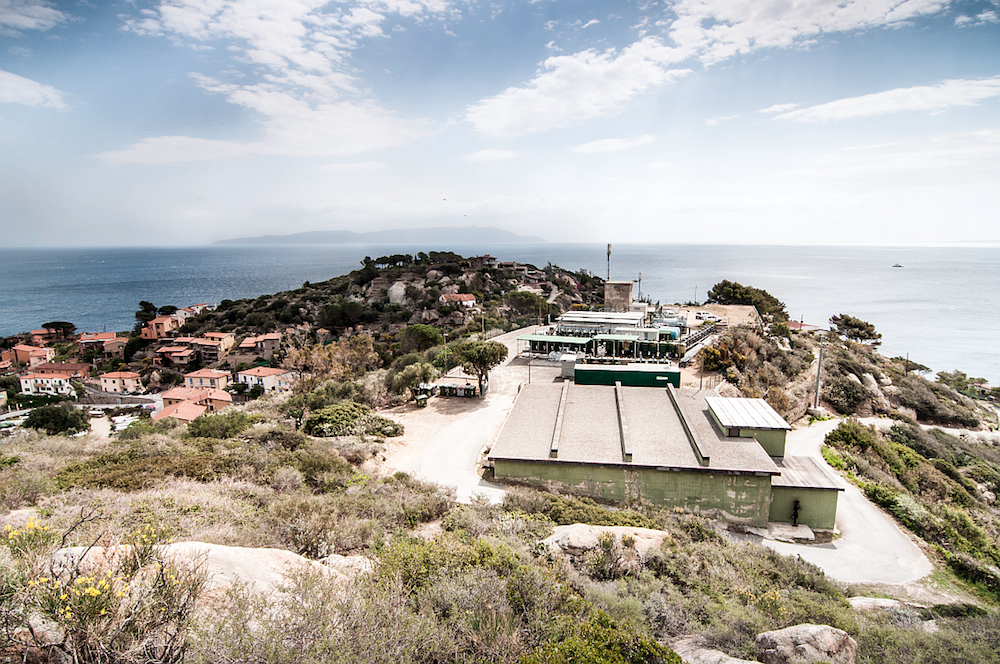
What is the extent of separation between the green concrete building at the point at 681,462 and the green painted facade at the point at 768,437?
28mm

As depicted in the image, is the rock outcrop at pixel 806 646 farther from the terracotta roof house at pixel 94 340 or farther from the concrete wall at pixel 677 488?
the terracotta roof house at pixel 94 340

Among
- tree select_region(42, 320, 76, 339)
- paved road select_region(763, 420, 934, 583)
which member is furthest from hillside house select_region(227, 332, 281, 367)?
paved road select_region(763, 420, 934, 583)

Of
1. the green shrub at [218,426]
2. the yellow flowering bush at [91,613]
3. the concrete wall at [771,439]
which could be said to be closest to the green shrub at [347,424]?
the green shrub at [218,426]

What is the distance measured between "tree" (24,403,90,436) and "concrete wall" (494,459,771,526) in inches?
1255

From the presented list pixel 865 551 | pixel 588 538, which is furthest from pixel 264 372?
pixel 865 551

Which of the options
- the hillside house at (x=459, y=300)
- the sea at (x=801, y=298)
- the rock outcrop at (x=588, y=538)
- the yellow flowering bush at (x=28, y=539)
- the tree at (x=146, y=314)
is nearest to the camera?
the yellow flowering bush at (x=28, y=539)

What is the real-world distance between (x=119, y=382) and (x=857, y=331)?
77.1 m

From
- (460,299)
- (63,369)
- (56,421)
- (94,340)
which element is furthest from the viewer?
(94,340)

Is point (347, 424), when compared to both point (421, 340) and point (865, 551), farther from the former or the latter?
point (421, 340)

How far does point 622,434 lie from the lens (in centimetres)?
1432

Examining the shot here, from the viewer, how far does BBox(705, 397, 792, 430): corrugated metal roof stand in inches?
557

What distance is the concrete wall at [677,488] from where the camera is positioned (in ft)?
40.5

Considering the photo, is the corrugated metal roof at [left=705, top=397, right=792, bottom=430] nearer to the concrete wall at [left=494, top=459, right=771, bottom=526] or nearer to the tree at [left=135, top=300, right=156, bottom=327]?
the concrete wall at [left=494, top=459, right=771, bottom=526]

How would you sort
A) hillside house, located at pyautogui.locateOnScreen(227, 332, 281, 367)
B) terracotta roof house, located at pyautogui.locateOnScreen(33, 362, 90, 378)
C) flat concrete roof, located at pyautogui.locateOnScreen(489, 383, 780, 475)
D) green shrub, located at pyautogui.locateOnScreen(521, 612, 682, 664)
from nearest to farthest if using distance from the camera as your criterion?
green shrub, located at pyautogui.locateOnScreen(521, 612, 682, 664) → flat concrete roof, located at pyautogui.locateOnScreen(489, 383, 780, 475) → terracotta roof house, located at pyautogui.locateOnScreen(33, 362, 90, 378) → hillside house, located at pyautogui.locateOnScreen(227, 332, 281, 367)
